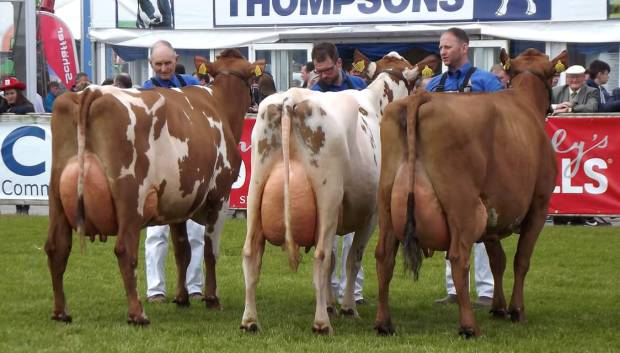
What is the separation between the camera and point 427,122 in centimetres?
905

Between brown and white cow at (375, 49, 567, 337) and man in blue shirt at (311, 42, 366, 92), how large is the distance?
169 cm

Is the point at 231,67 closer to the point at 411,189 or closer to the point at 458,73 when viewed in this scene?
the point at 458,73

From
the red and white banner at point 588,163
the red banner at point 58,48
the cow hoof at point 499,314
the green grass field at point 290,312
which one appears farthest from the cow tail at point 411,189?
the red banner at point 58,48

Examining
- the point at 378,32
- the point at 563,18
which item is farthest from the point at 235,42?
the point at 563,18

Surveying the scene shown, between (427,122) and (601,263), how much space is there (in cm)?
561

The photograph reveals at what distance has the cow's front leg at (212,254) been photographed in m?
10.9

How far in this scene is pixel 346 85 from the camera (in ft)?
36.9

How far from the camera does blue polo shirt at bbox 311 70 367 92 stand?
36.4ft

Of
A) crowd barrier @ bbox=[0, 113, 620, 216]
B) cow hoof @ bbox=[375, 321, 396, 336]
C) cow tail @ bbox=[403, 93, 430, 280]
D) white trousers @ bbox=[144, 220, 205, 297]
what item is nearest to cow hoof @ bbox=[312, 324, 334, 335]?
cow hoof @ bbox=[375, 321, 396, 336]

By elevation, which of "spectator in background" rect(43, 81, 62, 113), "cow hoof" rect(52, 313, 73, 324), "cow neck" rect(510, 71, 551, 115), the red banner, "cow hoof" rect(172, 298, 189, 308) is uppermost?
the red banner

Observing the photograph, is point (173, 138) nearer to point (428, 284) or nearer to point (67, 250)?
point (67, 250)

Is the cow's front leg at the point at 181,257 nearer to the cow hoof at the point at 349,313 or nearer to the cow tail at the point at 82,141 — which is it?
the cow hoof at the point at 349,313

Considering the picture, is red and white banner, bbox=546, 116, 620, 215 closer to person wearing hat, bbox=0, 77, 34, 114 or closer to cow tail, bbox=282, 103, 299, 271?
cow tail, bbox=282, 103, 299, 271

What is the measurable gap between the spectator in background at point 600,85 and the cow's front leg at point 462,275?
30.3ft
